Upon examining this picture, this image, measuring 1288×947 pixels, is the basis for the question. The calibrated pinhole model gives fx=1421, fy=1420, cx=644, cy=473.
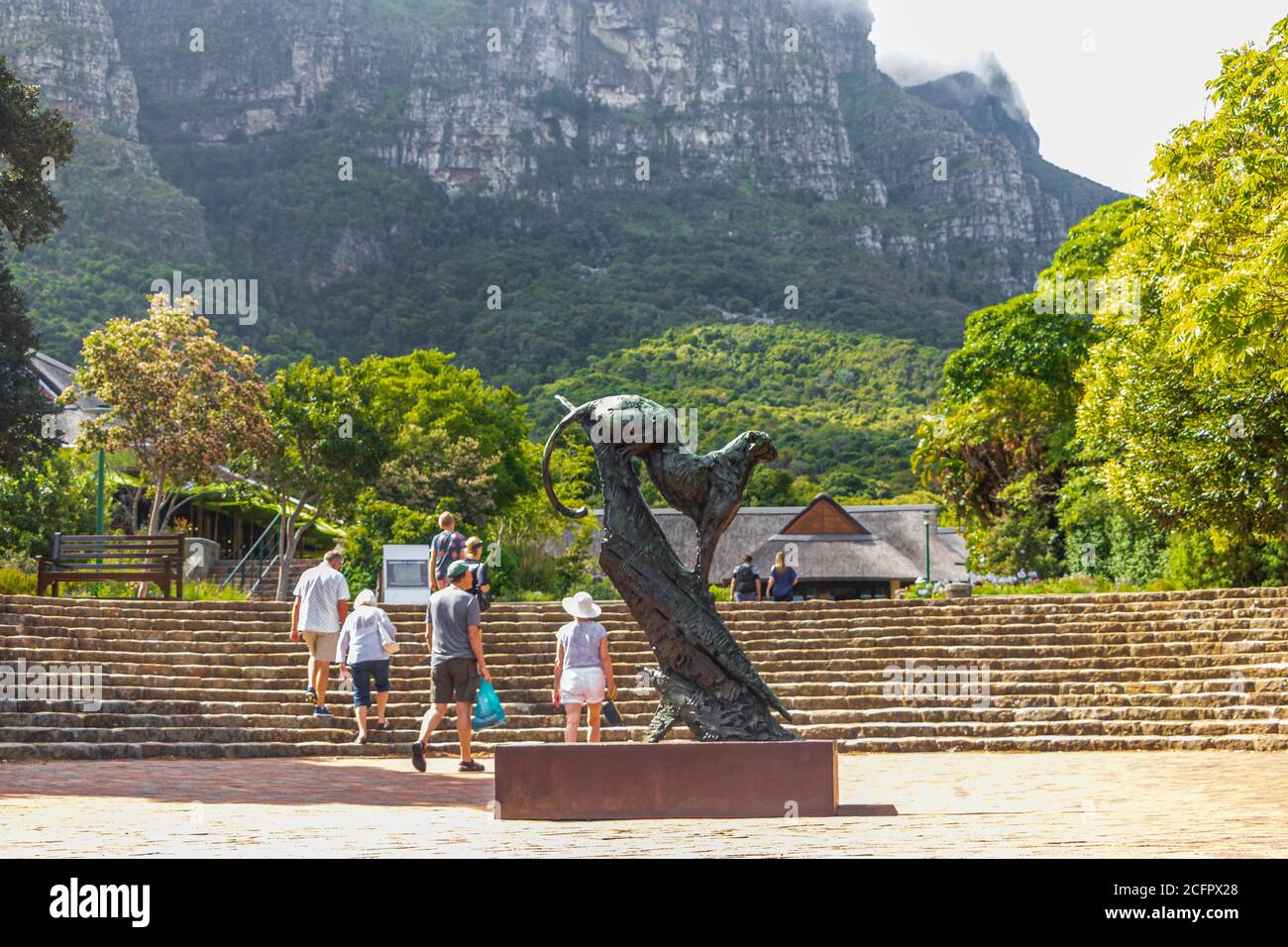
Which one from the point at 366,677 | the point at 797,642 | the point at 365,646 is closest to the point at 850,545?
the point at 797,642

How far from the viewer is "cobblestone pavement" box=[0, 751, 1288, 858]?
6.79 metres

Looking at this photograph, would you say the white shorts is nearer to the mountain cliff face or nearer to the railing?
the railing

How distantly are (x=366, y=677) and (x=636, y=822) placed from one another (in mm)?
6003

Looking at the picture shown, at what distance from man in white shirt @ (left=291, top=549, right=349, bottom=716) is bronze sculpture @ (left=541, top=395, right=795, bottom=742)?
200 inches

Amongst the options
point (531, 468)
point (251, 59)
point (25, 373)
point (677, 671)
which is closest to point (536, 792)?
point (677, 671)

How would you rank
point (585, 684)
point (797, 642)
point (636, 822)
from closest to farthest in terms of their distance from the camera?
point (636, 822) < point (585, 684) < point (797, 642)

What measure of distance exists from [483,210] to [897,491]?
61726 mm

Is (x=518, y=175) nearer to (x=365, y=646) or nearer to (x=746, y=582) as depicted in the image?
(x=746, y=582)

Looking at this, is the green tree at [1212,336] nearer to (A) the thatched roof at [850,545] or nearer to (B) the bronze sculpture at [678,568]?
(B) the bronze sculpture at [678,568]

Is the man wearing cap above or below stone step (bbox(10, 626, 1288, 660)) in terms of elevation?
above

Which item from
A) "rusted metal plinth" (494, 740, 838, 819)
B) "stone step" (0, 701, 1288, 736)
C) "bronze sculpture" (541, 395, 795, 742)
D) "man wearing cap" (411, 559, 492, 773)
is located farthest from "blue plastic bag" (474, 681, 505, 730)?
"stone step" (0, 701, 1288, 736)

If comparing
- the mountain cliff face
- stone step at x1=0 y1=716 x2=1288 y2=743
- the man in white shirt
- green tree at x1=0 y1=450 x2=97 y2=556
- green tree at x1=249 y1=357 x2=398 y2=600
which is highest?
the mountain cliff face

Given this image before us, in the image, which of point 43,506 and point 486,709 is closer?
point 486,709

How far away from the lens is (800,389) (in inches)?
Result: 2783
